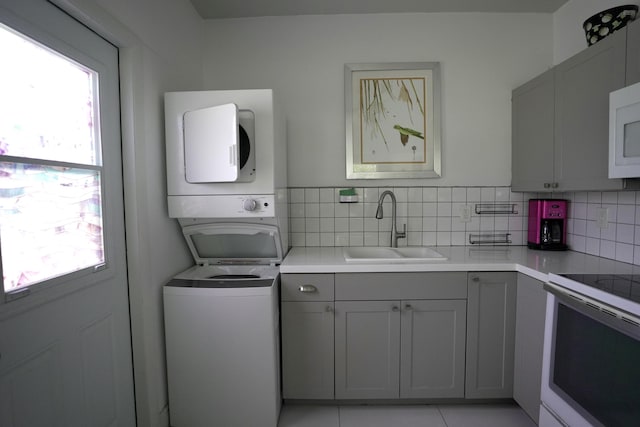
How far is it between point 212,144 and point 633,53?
199 centimetres

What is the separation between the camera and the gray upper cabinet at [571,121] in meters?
1.47

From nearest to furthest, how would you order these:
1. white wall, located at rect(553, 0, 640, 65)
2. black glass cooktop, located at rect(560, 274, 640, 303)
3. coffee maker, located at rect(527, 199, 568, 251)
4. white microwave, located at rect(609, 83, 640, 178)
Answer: black glass cooktop, located at rect(560, 274, 640, 303), white microwave, located at rect(609, 83, 640, 178), white wall, located at rect(553, 0, 640, 65), coffee maker, located at rect(527, 199, 568, 251)

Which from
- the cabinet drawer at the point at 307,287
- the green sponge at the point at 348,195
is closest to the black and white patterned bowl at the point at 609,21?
the green sponge at the point at 348,195

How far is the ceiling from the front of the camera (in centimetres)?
208

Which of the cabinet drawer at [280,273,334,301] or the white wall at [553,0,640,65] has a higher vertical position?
the white wall at [553,0,640,65]

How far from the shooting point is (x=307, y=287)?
1.74 meters

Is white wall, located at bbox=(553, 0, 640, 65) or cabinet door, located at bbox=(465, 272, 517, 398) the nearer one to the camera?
cabinet door, located at bbox=(465, 272, 517, 398)

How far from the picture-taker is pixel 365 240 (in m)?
2.32

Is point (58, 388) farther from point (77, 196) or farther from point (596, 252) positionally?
point (596, 252)

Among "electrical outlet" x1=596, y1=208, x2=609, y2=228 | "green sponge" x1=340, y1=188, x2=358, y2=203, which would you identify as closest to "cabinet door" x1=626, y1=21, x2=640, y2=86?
"electrical outlet" x1=596, y1=208, x2=609, y2=228

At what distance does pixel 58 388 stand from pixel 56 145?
35.5 inches

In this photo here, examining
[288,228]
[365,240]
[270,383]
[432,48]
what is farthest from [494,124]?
[270,383]

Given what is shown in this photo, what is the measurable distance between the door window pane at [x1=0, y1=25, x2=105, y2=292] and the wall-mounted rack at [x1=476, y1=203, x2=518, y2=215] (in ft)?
7.83

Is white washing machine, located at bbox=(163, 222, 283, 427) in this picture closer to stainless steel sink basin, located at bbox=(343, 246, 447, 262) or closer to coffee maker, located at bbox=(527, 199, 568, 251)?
stainless steel sink basin, located at bbox=(343, 246, 447, 262)
